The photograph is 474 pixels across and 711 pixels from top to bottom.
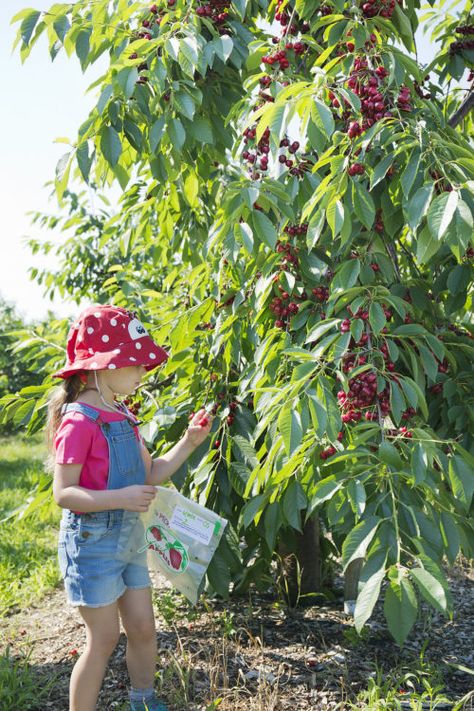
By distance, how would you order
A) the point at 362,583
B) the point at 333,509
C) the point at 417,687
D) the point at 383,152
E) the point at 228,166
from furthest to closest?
the point at 228,166 < the point at 417,687 < the point at 383,152 < the point at 333,509 < the point at 362,583

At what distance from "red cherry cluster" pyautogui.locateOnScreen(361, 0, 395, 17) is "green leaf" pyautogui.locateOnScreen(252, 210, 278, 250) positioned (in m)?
0.77

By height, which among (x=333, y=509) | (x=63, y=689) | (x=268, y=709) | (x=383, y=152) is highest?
(x=383, y=152)

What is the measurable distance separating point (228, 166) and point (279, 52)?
0.94 meters

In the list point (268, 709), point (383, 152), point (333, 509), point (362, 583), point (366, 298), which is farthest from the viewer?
point (268, 709)

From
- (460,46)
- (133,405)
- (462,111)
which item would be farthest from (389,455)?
(460,46)

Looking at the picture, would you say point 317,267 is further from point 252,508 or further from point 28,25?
point 28,25

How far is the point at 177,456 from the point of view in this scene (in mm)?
2352

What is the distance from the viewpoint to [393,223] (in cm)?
215

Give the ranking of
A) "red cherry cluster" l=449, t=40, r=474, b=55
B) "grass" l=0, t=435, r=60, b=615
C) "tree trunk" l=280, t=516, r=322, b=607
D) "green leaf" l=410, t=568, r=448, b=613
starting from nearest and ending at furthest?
"green leaf" l=410, t=568, r=448, b=613
"red cherry cluster" l=449, t=40, r=474, b=55
"tree trunk" l=280, t=516, r=322, b=607
"grass" l=0, t=435, r=60, b=615

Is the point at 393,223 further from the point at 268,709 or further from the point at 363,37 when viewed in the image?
the point at 268,709

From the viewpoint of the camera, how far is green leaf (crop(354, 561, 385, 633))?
1.38 metres

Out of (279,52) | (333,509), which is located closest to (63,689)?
(333,509)

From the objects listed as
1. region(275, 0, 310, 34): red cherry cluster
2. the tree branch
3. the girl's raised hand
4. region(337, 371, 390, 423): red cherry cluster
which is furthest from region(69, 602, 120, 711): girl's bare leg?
the tree branch

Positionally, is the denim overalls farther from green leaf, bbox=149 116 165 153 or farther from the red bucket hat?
green leaf, bbox=149 116 165 153
